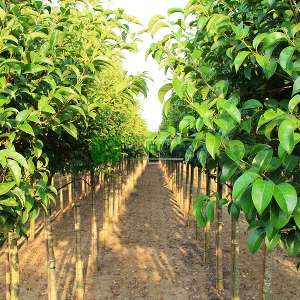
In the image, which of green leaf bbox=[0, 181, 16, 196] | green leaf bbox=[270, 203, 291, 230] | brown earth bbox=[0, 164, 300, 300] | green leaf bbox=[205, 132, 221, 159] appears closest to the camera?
green leaf bbox=[270, 203, 291, 230]

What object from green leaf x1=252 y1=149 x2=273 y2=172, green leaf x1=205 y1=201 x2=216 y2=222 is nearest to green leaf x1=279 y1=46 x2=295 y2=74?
green leaf x1=252 y1=149 x2=273 y2=172

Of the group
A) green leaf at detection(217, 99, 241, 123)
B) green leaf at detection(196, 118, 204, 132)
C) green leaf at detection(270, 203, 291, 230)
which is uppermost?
green leaf at detection(217, 99, 241, 123)

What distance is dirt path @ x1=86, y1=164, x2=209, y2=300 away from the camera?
33.4 feet

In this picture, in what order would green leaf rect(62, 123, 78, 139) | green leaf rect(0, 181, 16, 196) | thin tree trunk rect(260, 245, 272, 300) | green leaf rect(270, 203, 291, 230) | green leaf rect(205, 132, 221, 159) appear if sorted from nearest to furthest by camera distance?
green leaf rect(270, 203, 291, 230) → green leaf rect(205, 132, 221, 159) → green leaf rect(0, 181, 16, 196) → green leaf rect(62, 123, 78, 139) → thin tree trunk rect(260, 245, 272, 300)

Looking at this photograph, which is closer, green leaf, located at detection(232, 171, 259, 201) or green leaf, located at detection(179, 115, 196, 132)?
green leaf, located at detection(232, 171, 259, 201)

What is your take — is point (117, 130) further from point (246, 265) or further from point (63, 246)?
point (246, 265)

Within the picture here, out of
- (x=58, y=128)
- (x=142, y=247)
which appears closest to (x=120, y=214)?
(x=142, y=247)

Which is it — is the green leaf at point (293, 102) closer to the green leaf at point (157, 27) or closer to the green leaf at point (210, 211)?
the green leaf at point (210, 211)

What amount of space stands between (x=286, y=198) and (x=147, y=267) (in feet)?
35.9

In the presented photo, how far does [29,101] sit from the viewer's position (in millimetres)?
3764

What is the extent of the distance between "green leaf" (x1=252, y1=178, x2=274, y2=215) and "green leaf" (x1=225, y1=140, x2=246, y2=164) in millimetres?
364

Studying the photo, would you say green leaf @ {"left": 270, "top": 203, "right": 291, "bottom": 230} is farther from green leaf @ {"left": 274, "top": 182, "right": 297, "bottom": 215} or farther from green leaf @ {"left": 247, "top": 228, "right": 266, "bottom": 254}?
green leaf @ {"left": 247, "top": 228, "right": 266, "bottom": 254}

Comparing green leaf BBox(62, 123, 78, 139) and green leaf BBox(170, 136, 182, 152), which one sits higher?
green leaf BBox(62, 123, 78, 139)

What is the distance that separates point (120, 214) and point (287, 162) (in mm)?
18045
